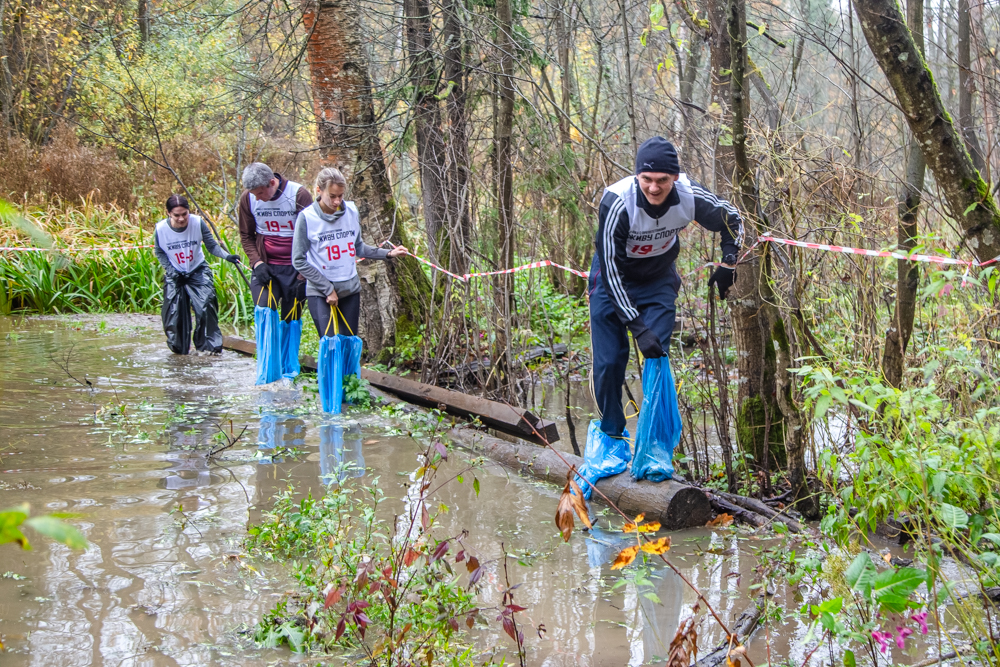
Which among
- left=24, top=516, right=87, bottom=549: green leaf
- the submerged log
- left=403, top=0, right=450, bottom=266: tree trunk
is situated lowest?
the submerged log

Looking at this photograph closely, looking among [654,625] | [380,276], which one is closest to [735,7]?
[654,625]

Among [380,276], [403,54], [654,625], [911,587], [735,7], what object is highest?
[403,54]

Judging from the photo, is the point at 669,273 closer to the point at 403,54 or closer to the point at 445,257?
the point at 445,257

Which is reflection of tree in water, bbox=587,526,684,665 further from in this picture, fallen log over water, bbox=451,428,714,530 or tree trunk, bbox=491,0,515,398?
tree trunk, bbox=491,0,515,398

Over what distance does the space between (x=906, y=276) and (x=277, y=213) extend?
5.62 metres

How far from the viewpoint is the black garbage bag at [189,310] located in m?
10.0

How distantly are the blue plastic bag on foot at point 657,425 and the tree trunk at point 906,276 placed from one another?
1.14m

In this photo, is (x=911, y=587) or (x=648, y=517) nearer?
(x=911, y=587)

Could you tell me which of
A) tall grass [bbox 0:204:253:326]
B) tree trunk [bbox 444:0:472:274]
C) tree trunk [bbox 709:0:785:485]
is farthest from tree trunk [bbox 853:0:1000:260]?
tall grass [bbox 0:204:253:326]

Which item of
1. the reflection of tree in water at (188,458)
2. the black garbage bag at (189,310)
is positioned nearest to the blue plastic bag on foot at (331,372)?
the reflection of tree in water at (188,458)

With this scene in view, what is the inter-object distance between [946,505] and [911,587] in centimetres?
39

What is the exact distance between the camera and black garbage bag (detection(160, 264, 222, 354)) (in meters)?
10.0

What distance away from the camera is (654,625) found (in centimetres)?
363

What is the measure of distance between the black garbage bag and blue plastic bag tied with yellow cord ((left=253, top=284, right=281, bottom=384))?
6.08 feet
